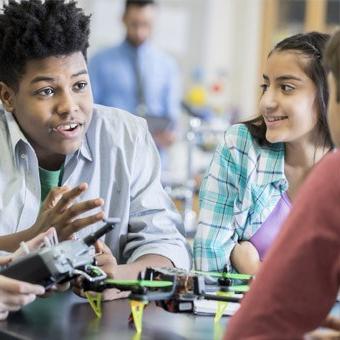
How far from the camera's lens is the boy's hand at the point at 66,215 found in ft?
5.01

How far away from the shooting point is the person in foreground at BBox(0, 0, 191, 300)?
1.82 metres

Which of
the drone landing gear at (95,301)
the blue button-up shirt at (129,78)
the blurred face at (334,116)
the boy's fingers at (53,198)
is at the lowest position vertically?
the blue button-up shirt at (129,78)

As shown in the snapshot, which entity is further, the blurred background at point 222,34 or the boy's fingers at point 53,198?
the blurred background at point 222,34

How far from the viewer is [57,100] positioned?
181 cm

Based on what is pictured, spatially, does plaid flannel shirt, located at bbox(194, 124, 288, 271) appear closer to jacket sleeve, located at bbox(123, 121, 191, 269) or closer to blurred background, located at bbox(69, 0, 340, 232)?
jacket sleeve, located at bbox(123, 121, 191, 269)

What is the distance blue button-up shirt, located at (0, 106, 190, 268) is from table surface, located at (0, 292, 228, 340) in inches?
12.1

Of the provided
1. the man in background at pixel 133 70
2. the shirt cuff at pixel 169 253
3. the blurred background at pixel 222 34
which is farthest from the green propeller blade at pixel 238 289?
the blurred background at pixel 222 34

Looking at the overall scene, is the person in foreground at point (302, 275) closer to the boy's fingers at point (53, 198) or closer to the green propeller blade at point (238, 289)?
the green propeller blade at point (238, 289)

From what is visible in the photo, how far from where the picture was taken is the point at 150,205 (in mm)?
1922

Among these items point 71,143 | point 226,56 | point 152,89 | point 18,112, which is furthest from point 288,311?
point 226,56

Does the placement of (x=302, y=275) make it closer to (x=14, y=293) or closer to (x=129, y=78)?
(x=14, y=293)

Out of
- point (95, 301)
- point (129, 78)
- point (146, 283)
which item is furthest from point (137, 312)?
point (129, 78)

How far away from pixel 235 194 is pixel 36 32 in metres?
0.52

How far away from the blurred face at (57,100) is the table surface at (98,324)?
0.39 meters
